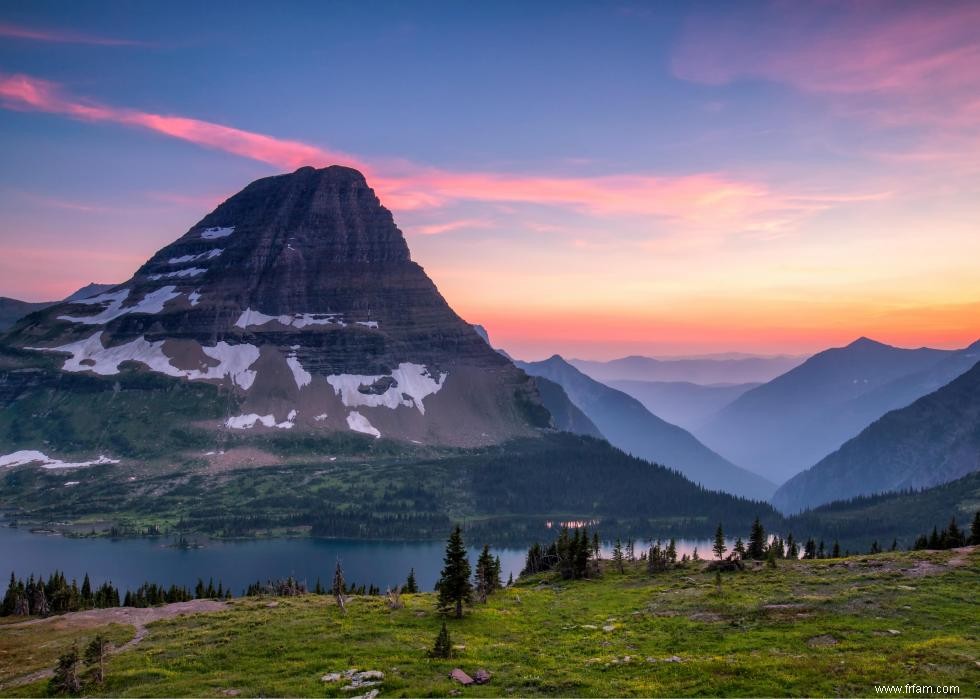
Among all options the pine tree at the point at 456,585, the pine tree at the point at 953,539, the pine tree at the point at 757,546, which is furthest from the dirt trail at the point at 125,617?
the pine tree at the point at 953,539

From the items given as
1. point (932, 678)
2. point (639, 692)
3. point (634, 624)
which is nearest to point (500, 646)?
point (634, 624)

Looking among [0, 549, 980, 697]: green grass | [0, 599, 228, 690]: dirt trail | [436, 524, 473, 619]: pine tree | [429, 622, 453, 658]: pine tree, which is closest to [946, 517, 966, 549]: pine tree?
[0, 549, 980, 697]: green grass

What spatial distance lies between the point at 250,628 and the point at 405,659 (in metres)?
22.1

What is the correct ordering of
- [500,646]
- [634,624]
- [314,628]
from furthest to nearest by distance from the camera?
[314,628]
[634,624]
[500,646]

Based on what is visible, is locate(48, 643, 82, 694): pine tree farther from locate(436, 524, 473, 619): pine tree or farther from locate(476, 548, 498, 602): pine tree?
locate(476, 548, 498, 602): pine tree

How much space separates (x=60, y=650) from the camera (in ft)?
222

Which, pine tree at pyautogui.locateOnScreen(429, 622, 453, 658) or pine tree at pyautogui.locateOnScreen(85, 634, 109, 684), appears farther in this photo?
pine tree at pyautogui.locateOnScreen(85, 634, 109, 684)

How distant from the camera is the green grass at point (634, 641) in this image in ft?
135

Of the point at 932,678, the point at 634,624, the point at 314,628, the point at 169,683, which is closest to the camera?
the point at 932,678

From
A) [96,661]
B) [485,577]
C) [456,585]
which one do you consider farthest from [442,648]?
[485,577]

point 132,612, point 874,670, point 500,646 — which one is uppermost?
point 874,670

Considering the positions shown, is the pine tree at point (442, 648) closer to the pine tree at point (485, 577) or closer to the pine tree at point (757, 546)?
the pine tree at point (485, 577)

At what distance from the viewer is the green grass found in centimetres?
4103

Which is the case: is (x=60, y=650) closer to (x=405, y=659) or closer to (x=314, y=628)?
(x=314, y=628)
